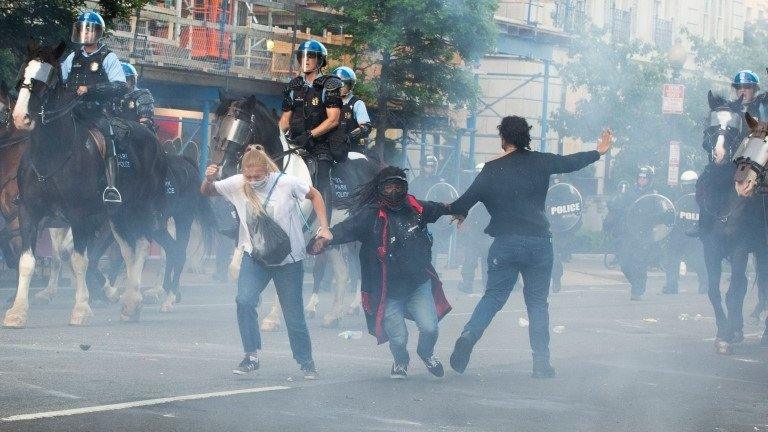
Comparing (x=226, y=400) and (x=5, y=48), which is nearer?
(x=226, y=400)

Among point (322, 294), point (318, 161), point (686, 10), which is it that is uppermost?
point (686, 10)

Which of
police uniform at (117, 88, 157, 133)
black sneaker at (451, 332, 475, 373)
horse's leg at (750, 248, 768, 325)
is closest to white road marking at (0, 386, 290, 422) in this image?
black sneaker at (451, 332, 475, 373)

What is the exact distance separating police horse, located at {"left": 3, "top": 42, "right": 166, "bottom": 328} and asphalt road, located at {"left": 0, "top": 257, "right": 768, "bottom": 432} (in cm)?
35

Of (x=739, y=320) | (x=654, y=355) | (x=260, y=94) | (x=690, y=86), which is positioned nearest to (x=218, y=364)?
(x=654, y=355)

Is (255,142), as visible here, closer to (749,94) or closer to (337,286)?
(337,286)

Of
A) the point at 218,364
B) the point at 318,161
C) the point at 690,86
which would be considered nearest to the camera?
the point at 218,364

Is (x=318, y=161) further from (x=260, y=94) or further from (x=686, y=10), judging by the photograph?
(x=260, y=94)

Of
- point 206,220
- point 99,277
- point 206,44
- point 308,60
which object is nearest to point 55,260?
point 99,277

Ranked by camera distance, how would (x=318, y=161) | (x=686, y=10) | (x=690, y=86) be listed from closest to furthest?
(x=318, y=161), (x=686, y=10), (x=690, y=86)

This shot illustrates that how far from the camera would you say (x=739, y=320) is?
1423cm

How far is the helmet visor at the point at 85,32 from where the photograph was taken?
14.4m

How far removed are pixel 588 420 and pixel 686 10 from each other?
8.55m

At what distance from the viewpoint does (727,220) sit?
46.8ft

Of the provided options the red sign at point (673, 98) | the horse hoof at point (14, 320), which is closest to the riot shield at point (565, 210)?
the red sign at point (673, 98)
